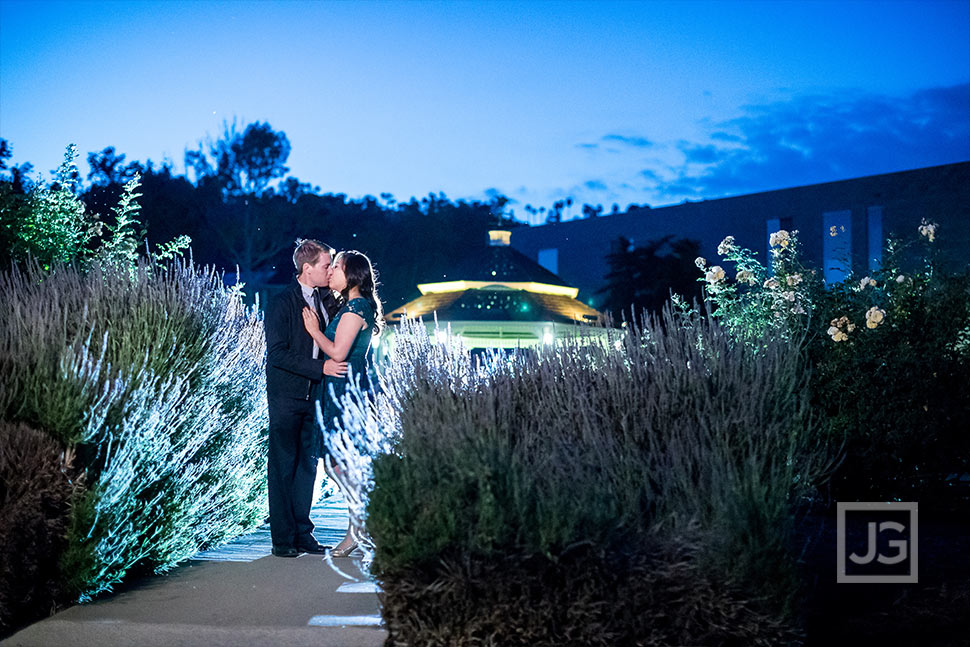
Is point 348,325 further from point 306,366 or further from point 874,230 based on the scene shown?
point 874,230

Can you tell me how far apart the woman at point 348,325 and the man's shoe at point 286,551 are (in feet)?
0.73

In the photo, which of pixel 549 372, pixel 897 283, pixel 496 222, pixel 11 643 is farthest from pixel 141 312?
pixel 496 222

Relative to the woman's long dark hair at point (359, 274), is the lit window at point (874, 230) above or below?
above

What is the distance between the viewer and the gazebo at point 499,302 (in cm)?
2423

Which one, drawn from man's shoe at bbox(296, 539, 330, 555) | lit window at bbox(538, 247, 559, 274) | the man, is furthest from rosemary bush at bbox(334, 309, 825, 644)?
lit window at bbox(538, 247, 559, 274)

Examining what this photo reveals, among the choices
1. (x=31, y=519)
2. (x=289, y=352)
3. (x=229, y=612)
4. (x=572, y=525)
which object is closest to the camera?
(x=572, y=525)

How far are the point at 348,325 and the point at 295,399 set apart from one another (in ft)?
1.81

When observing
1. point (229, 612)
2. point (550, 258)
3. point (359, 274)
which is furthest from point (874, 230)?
point (229, 612)

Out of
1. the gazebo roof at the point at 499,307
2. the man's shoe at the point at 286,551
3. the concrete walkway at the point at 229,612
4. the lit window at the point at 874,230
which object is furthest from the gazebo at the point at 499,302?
the concrete walkway at the point at 229,612

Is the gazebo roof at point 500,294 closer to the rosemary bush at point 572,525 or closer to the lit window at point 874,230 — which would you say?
the lit window at point 874,230

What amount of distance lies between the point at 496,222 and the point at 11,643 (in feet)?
171

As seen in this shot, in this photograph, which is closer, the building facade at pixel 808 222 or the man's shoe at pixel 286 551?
the man's shoe at pixel 286 551

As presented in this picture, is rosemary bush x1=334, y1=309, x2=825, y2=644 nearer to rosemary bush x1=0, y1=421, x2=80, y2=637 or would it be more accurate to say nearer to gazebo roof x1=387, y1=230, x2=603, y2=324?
rosemary bush x1=0, y1=421, x2=80, y2=637

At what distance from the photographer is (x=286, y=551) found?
5535mm
